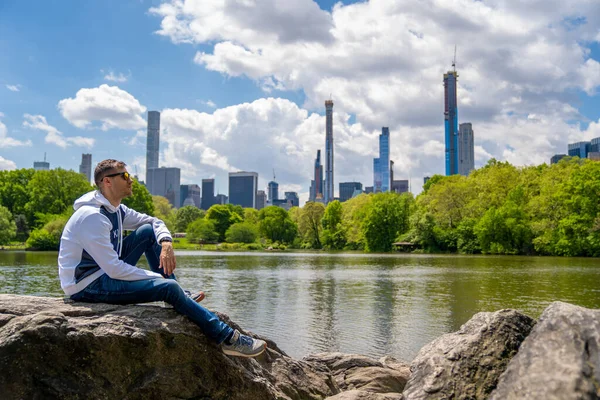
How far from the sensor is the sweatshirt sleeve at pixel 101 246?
15.1ft

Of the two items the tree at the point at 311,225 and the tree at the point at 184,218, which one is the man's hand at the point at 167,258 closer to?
the tree at the point at 311,225

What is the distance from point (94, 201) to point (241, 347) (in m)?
1.97

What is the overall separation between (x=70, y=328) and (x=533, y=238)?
65754 mm

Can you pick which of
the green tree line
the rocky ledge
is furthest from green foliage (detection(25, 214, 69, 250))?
the rocky ledge

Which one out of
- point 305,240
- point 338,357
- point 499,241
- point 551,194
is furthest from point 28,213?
point 338,357

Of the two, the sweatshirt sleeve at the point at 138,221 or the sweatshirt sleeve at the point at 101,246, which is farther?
the sweatshirt sleeve at the point at 138,221

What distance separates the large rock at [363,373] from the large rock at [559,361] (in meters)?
2.80

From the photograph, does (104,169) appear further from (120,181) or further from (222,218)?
(222,218)

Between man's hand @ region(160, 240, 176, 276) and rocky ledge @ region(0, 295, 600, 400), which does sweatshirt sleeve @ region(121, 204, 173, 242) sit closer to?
man's hand @ region(160, 240, 176, 276)

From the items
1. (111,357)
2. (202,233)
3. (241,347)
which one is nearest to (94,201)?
(111,357)

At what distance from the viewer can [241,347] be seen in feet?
15.7

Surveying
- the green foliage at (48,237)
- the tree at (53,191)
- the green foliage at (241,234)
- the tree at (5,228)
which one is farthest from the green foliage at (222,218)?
the green foliage at (48,237)

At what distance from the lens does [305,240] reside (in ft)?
362

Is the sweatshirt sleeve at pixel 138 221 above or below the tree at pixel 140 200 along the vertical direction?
below
